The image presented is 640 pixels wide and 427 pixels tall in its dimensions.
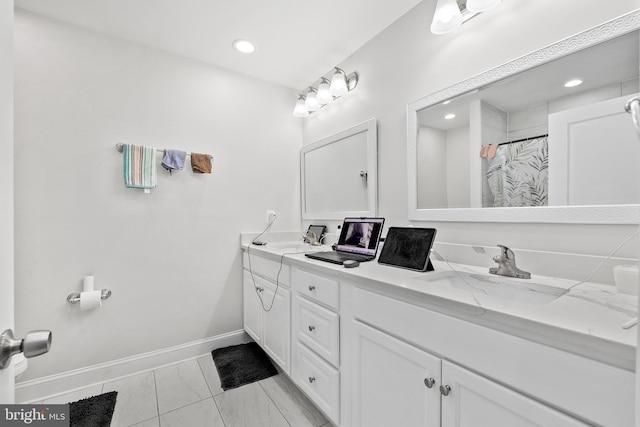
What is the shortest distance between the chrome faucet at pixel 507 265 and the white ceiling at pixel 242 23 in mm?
1297

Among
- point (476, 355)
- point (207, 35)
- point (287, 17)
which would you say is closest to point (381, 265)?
point (476, 355)

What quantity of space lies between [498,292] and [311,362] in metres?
0.95

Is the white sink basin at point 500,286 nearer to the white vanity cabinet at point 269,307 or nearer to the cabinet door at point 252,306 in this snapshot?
the white vanity cabinet at point 269,307

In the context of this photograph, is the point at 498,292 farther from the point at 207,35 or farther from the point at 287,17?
the point at 207,35

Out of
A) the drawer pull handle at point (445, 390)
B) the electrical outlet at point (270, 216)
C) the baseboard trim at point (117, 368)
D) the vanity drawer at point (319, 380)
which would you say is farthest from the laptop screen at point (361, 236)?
the baseboard trim at point (117, 368)

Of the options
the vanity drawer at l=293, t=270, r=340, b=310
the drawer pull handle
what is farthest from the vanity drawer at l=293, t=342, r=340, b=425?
the drawer pull handle

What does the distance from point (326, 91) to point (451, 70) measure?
0.97m

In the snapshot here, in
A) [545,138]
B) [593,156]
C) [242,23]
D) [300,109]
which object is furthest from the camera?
[300,109]

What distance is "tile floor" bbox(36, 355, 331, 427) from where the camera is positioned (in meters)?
1.43

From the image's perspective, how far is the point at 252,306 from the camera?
2.08m

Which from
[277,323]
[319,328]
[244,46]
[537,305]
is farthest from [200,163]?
[537,305]

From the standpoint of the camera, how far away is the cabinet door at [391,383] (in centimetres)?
87

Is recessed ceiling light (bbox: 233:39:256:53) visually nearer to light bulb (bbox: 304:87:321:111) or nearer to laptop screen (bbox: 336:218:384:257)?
light bulb (bbox: 304:87:321:111)

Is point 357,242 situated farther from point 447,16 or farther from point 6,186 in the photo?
point 6,186
